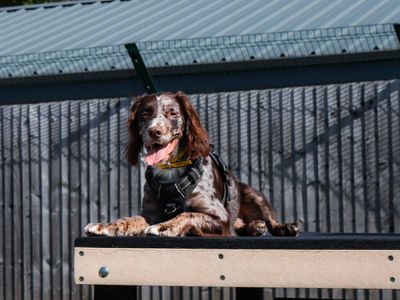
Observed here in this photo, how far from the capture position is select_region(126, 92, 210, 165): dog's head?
4.80 metres

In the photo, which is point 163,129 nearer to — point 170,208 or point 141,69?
point 170,208

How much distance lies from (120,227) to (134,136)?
1.43 feet

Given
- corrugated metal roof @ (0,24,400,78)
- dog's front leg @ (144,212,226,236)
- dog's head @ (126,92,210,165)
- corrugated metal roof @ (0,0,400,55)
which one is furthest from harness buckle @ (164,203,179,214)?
corrugated metal roof @ (0,0,400,55)

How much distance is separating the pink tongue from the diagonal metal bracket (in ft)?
13.9

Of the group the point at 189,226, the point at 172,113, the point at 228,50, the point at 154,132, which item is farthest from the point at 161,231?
the point at 228,50

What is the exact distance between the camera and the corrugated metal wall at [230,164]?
851 centimetres

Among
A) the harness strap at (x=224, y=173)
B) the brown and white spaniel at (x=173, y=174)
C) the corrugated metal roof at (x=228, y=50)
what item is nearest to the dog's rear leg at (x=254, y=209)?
the harness strap at (x=224, y=173)

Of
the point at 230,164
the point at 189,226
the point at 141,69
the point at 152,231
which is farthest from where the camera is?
the point at 141,69

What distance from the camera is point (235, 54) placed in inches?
369

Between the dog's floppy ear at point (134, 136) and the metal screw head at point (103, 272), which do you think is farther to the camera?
the dog's floppy ear at point (134, 136)

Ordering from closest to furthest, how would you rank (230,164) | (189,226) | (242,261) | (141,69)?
(242,261)
(189,226)
(230,164)
(141,69)

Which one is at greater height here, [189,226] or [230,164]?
[230,164]

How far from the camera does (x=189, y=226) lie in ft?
15.5

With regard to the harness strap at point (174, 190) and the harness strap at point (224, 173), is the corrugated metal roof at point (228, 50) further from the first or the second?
the harness strap at point (174, 190)
